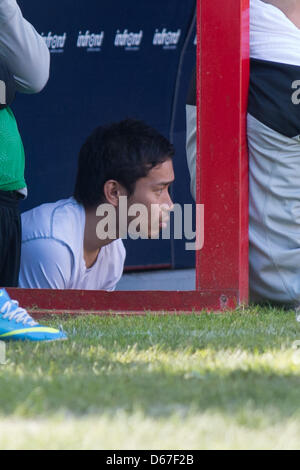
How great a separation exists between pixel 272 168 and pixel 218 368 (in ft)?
6.60

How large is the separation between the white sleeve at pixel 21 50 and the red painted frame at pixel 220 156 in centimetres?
71

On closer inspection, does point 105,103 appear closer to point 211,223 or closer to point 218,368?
point 211,223

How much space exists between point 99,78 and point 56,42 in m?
0.50

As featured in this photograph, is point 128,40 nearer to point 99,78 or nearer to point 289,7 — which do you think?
point 99,78

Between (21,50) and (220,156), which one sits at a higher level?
(21,50)

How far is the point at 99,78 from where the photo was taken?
7.40 m

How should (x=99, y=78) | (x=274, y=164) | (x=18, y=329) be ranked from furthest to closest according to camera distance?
(x=99, y=78)
(x=274, y=164)
(x=18, y=329)

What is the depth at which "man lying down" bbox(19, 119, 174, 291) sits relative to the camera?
196 inches

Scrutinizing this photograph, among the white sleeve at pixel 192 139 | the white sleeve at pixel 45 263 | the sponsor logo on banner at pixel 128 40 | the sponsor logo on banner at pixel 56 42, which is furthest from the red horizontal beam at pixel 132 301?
the sponsor logo on banner at pixel 128 40

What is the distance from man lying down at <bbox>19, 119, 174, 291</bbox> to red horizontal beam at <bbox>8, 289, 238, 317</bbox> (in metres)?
0.67

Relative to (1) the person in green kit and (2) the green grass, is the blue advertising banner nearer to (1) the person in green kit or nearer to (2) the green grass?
(1) the person in green kit

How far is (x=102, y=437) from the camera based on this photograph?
6.39 feet

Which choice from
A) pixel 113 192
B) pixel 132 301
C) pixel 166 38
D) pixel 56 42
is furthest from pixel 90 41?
pixel 132 301
